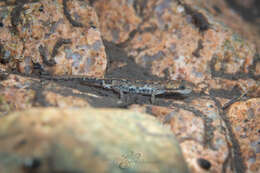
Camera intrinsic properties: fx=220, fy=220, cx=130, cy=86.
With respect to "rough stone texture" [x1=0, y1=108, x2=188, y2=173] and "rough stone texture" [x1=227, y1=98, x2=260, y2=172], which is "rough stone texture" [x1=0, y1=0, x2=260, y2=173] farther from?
"rough stone texture" [x1=0, y1=108, x2=188, y2=173]

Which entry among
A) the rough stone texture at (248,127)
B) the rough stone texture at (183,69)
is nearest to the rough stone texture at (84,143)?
the rough stone texture at (183,69)

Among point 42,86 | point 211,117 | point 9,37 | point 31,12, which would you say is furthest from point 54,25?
point 211,117

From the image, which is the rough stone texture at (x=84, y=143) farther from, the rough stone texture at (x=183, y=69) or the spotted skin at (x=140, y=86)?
the spotted skin at (x=140, y=86)

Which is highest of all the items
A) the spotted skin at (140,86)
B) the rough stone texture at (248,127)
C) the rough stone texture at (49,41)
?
the rough stone texture at (49,41)

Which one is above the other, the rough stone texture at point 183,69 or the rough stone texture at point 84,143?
the rough stone texture at point 183,69

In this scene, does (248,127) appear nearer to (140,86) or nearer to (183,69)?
(183,69)

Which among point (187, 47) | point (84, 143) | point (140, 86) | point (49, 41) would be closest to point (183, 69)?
point (187, 47)
